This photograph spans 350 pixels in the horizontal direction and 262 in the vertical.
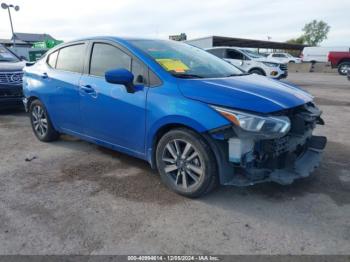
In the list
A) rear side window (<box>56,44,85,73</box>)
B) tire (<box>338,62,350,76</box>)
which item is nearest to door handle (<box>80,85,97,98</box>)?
rear side window (<box>56,44,85,73</box>)

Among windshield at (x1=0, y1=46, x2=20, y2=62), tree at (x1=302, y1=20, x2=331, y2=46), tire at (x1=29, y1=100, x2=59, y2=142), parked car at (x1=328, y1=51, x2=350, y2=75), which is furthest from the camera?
tree at (x1=302, y1=20, x2=331, y2=46)

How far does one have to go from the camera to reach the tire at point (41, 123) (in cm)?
550

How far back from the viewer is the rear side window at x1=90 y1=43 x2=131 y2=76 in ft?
13.4

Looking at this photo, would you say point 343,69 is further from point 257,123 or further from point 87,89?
point 257,123

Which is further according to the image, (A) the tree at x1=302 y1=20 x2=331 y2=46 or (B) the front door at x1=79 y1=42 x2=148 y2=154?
(A) the tree at x1=302 y1=20 x2=331 y2=46

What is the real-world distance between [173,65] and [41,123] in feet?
9.48

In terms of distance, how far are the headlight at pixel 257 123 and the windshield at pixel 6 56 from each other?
25.3 feet

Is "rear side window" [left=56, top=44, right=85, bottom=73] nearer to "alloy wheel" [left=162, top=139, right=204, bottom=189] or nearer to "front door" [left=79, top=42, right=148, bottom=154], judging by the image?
"front door" [left=79, top=42, right=148, bottom=154]

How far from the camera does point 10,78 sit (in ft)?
26.7

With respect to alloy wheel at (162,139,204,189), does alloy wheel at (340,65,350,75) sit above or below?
below

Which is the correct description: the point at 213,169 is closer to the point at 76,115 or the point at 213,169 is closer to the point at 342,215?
the point at 342,215

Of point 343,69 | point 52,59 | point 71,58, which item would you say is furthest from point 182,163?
point 343,69

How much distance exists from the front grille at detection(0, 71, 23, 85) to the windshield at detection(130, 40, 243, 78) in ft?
16.5

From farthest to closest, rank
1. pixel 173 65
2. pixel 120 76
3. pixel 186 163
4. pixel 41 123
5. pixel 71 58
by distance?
pixel 41 123 → pixel 71 58 → pixel 173 65 → pixel 120 76 → pixel 186 163
